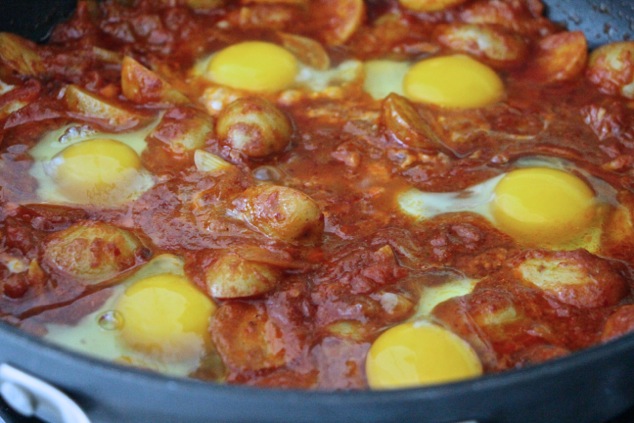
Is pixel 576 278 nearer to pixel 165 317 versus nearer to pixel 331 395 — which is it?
pixel 331 395

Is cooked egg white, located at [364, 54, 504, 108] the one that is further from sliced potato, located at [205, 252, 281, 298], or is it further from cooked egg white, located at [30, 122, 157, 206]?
sliced potato, located at [205, 252, 281, 298]

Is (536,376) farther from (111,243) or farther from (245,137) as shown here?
(245,137)

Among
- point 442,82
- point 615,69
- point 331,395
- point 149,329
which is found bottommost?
point 149,329

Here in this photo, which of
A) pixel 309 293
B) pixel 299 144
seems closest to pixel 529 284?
pixel 309 293

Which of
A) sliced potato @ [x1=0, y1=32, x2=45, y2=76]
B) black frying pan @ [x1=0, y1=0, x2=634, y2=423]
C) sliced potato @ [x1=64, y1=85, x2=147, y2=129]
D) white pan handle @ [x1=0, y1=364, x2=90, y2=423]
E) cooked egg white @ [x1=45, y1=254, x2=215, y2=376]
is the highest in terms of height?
black frying pan @ [x1=0, y1=0, x2=634, y2=423]

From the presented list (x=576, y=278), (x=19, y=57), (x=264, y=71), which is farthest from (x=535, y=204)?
(x=19, y=57)

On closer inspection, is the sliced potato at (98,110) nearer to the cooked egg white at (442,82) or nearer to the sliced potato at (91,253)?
the sliced potato at (91,253)

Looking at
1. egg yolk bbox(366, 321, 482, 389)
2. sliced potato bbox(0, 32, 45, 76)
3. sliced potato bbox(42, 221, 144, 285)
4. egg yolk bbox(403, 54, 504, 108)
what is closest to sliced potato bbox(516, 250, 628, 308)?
egg yolk bbox(366, 321, 482, 389)
